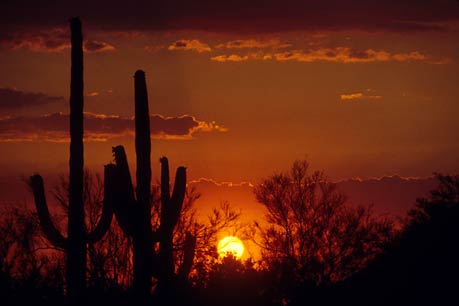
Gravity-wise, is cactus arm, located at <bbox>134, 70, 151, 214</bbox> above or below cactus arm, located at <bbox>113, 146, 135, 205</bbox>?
above

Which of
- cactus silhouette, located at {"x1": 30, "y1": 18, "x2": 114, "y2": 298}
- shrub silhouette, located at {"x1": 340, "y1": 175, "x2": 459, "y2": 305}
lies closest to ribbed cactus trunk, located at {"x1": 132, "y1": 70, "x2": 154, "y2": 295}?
cactus silhouette, located at {"x1": 30, "y1": 18, "x2": 114, "y2": 298}

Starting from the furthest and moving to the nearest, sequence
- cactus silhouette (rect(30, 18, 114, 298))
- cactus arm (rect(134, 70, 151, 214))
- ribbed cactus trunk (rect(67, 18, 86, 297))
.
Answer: ribbed cactus trunk (rect(67, 18, 86, 297)), cactus silhouette (rect(30, 18, 114, 298)), cactus arm (rect(134, 70, 151, 214))

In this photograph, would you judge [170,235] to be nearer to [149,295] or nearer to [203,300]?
[149,295]

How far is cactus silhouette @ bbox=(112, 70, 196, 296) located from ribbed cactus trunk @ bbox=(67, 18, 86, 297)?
1399 millimetres

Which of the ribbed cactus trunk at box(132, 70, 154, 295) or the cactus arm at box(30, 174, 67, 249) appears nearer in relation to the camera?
the ribbed cactus trunk at box(132, 70, 154, 295)

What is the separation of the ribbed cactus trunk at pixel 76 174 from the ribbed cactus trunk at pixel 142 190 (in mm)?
1399

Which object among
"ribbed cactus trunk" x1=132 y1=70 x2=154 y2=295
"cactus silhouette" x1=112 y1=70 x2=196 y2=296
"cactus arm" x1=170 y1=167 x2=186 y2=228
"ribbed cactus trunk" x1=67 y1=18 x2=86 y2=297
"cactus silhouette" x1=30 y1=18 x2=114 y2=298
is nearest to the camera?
"cactus silhouette" x1=112 y1=70 x2=196 y2=296

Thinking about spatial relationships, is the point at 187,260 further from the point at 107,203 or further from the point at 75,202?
the point at 107,203

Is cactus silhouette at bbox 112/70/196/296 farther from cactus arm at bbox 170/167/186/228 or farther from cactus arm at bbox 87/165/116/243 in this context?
cactus arm at bbox 87/165/116/243

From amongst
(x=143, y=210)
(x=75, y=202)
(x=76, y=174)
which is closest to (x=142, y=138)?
(x=143, y=210)

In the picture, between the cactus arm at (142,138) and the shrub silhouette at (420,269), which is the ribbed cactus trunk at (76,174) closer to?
the cactus arm at (142,138)

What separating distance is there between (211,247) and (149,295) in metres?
8.84

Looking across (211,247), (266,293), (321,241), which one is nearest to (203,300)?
(266,293)

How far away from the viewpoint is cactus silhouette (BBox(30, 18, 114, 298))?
20234 millimetres
